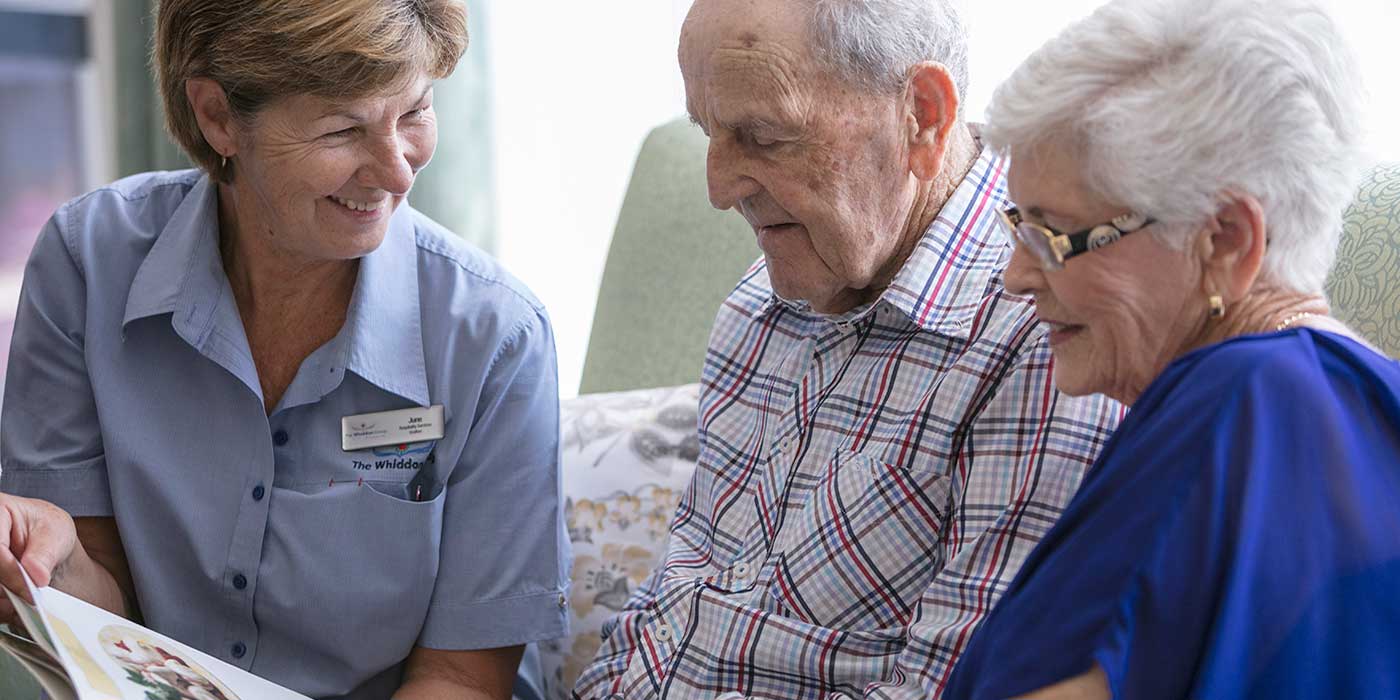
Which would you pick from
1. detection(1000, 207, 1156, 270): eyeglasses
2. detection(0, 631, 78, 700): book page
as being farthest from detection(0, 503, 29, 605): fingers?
detection(1000, 207, 1156, 270): eyeglasses

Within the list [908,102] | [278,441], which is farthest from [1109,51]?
[278,441]

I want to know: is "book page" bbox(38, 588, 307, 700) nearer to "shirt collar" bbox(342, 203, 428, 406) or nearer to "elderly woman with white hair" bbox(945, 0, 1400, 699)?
"shirt collar" bbox(342, 203, 428, 406)

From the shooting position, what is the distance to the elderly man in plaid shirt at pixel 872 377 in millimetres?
1187

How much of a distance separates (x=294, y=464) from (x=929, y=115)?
30.9 inches

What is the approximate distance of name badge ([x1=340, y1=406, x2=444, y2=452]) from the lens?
1.51 meters

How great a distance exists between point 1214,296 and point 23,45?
3385 mm

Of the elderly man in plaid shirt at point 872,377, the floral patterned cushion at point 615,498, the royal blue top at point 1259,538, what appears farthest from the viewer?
the floral patterned cushion at point 615,498

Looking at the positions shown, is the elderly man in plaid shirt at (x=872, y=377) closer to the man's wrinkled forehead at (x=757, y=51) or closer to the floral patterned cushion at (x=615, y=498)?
the man's wrinkled forehead at (x=757, y=51)

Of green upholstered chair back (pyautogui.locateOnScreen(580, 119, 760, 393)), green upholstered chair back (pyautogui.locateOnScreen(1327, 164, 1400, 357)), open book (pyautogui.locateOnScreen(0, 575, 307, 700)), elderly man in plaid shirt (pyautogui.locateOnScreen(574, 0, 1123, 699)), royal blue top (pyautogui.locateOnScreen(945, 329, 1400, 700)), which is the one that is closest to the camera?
royal blue top (pyautogui.locateOnScreen(945, 329, 1400, 700))

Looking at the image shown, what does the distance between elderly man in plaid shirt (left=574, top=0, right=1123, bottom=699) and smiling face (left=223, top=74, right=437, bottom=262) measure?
319mm

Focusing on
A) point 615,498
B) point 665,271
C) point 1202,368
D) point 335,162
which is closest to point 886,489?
point 1202,368

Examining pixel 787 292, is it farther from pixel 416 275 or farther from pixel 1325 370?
pixel 1325 370

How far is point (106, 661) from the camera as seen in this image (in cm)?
113

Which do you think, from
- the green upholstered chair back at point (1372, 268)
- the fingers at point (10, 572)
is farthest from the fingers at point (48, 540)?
the green upholstered chair back at point (1372, 268)
